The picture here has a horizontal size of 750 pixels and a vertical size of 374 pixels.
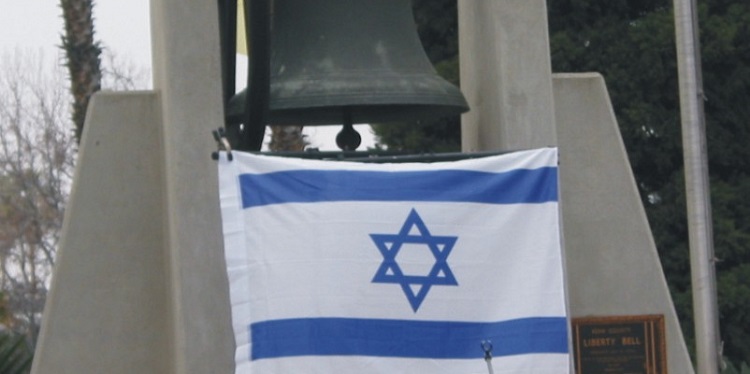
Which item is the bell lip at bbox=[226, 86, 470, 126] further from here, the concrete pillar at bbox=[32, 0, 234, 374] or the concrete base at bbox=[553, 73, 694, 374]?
the concrete base at bbox=[553, 73, 694, 374]

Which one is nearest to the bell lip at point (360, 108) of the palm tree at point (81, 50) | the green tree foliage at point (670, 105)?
the green tree foliage at point (670, 105)

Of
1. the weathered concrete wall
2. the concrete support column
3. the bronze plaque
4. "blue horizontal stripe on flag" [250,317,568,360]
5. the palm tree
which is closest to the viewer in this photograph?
"blue horizontal stripe on flag" [250,317,568,360]

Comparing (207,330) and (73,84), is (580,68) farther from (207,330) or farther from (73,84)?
(207,330)

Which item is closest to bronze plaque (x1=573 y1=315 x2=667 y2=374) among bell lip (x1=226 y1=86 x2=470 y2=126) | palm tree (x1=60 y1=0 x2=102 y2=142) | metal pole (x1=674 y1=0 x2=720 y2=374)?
bell lip (x1=226 y1=86 x2=470 y2=126)

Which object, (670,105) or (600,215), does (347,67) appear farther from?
(670,105)

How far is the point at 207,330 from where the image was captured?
627 cm

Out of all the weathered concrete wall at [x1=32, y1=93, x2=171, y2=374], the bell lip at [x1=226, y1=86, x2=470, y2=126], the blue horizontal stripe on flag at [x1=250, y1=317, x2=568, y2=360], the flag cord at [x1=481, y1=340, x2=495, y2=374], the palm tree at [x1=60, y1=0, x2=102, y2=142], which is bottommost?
the flag cord at [x1=481, y1=340, x2=495, y2=374]

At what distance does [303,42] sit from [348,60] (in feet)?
0.72

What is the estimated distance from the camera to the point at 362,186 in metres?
5.96

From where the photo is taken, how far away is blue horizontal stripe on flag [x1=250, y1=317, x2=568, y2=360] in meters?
5.80

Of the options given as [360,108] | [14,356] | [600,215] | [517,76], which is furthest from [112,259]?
[14,356]

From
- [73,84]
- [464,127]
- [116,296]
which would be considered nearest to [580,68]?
[73,84]

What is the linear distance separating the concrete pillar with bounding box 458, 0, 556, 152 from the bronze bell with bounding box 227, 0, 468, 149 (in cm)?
18

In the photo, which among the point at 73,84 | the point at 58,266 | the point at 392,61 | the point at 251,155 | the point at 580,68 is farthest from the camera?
the point at 73,84
